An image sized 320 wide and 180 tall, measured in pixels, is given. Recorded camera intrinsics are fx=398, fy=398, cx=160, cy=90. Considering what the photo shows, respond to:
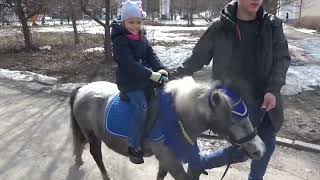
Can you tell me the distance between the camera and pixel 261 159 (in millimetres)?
3266

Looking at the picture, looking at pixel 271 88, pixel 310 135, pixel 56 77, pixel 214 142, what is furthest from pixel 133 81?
pixel 56 77

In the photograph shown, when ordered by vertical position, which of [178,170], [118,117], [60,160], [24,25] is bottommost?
[60,160]

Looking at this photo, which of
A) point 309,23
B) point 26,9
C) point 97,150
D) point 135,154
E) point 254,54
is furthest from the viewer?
point 309,23

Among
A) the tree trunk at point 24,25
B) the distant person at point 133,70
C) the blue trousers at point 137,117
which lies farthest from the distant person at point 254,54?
the tree trunk at point 24,25

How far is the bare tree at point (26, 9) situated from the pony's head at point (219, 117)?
13.4 m

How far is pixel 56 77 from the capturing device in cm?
973

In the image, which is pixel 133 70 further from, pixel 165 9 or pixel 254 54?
pixel 165 9

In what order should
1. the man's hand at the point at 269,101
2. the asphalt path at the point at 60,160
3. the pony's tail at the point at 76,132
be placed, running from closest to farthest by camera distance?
the man's hand at the point at 269,101, the pony's tail at the point at 76,132, the asphalt path at the point at 60,160

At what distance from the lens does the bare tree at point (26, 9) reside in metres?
14.9

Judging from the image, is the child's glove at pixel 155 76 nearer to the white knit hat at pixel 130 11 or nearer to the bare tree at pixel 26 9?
the white knit hat at pixel 130 11

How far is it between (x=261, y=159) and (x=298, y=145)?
6.45ft

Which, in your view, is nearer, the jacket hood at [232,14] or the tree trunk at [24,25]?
the jacket hood at [232,14]

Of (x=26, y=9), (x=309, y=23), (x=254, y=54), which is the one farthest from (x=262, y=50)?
(x=309, y=23)

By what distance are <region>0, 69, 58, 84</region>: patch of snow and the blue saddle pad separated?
5983mm
